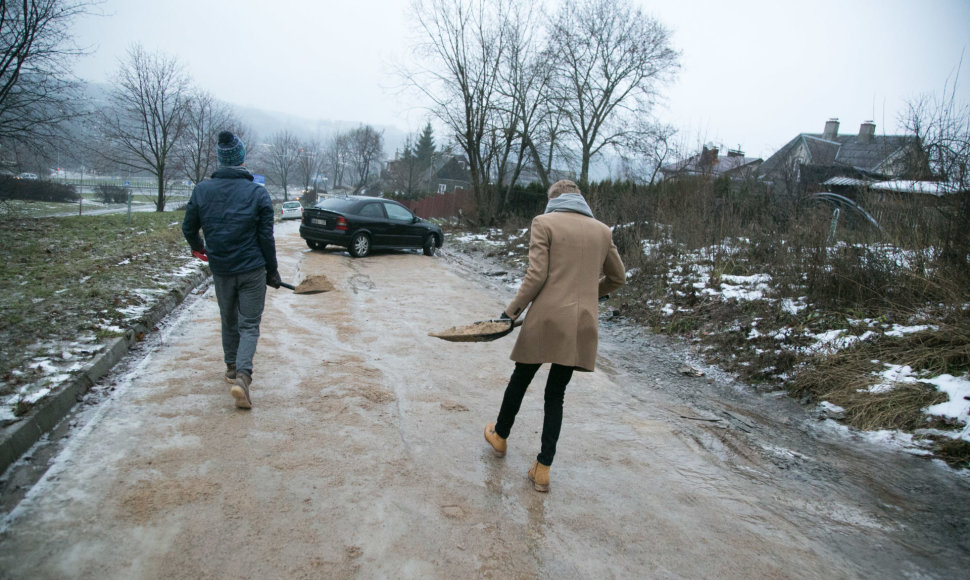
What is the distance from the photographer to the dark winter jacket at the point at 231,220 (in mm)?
4145

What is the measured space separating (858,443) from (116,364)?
648 centimetres

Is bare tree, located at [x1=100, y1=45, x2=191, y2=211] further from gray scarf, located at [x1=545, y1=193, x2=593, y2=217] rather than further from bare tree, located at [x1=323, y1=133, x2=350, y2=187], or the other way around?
bare tree, located at [x1=323, y1=133, x2=350, y2=187]

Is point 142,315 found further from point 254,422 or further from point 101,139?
point 101,139

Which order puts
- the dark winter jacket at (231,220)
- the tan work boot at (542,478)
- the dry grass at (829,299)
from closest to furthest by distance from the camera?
the tan work boot at (542,478)
the dark winter jacket at (231,220)
the dry grass at (829,299)

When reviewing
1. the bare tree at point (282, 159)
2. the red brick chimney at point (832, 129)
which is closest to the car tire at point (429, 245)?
the red brick chimney at point (832, 129)

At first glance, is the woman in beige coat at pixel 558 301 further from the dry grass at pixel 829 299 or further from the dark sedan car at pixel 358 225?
the dark sedan car at pixel 358 225

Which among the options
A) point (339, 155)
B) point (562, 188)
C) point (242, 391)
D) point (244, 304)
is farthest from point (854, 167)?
point (339, 155)

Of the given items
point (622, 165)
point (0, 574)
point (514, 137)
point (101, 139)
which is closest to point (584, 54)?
point (622, 165)

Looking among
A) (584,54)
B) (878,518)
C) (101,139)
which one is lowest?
(878,518)

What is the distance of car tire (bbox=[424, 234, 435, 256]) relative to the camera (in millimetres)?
16297

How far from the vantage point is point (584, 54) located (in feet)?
114

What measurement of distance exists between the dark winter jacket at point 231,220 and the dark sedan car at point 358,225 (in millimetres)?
9609

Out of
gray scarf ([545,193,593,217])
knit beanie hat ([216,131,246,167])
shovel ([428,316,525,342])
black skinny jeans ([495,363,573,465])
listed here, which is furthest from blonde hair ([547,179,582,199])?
knit beanie hat ([216,131,246,167])

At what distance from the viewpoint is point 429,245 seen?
16.4 m
